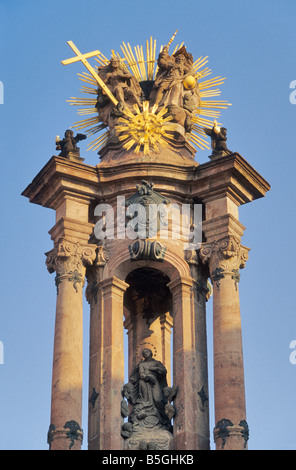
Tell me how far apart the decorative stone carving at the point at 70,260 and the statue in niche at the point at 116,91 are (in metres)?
3.56

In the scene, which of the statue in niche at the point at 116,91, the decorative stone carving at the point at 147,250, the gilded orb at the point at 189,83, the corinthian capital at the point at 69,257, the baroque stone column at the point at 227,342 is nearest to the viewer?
the baroque stone column at the point at 227,342

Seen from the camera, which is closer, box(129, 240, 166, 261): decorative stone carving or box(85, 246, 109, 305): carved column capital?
box(129, 240, 166, 261): decorative stone carving

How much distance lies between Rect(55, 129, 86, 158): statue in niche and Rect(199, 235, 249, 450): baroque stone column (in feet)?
11.9

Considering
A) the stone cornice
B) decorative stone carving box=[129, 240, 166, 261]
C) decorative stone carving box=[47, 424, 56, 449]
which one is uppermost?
the stone cornice

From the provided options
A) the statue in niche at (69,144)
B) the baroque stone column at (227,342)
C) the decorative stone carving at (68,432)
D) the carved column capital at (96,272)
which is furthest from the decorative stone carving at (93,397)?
the statue in niche at (69,144)

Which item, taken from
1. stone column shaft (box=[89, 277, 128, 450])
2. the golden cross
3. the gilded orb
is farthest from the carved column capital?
the gilded orb

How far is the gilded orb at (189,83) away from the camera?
40.1 metres

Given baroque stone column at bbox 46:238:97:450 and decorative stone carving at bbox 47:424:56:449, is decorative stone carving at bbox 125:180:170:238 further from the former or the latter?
→ decorative stone carving at bbox 47:424:56:449

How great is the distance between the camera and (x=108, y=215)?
38375mm

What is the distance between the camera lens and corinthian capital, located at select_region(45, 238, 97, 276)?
1467 inches

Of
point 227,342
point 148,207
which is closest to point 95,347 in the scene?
point 227,342

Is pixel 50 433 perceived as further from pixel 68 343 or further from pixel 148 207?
pixel 148 207

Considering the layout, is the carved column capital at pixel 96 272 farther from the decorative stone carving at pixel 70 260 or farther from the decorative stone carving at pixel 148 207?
the decorative stone carving at pixel 148 207
